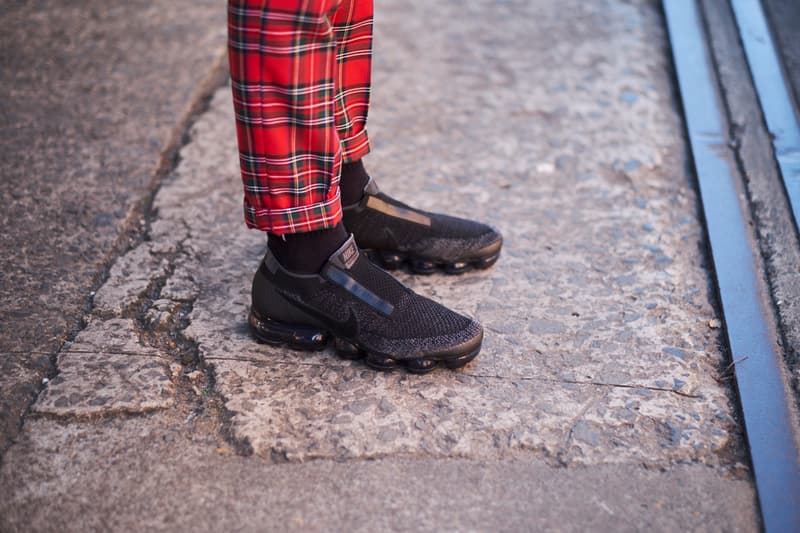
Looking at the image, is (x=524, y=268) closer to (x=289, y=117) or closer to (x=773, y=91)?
(x=289, y=117)

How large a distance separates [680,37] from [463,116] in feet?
3.07

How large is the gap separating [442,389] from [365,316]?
180mm

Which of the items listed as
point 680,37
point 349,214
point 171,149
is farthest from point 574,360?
point 680,37

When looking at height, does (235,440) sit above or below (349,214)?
below

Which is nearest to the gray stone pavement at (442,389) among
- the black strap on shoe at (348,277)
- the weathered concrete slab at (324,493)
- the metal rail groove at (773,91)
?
the weathered concrete slab at (324,493)

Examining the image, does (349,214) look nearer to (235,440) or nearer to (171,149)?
(235,440)

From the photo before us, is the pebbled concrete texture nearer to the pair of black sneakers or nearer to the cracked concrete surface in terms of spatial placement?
the cracked concrete surface

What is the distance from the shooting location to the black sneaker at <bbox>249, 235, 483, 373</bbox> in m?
1.35

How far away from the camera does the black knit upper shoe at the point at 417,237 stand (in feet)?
5.16

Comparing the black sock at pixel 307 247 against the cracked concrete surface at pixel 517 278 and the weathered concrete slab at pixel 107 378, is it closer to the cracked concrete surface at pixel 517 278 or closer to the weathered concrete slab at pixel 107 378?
the cracked concrete surface at pixel 517 278

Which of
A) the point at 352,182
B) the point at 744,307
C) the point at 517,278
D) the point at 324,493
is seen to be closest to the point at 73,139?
the point at 352,182

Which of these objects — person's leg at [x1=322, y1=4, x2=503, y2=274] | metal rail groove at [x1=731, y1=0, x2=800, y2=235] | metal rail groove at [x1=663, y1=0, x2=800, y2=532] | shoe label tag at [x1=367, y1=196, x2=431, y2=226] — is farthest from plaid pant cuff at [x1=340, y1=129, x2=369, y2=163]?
metal rail groove at [x1=731, y1=0, x2=800, y2=235]

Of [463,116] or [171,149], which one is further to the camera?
[463,116]

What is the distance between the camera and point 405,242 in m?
1.60
